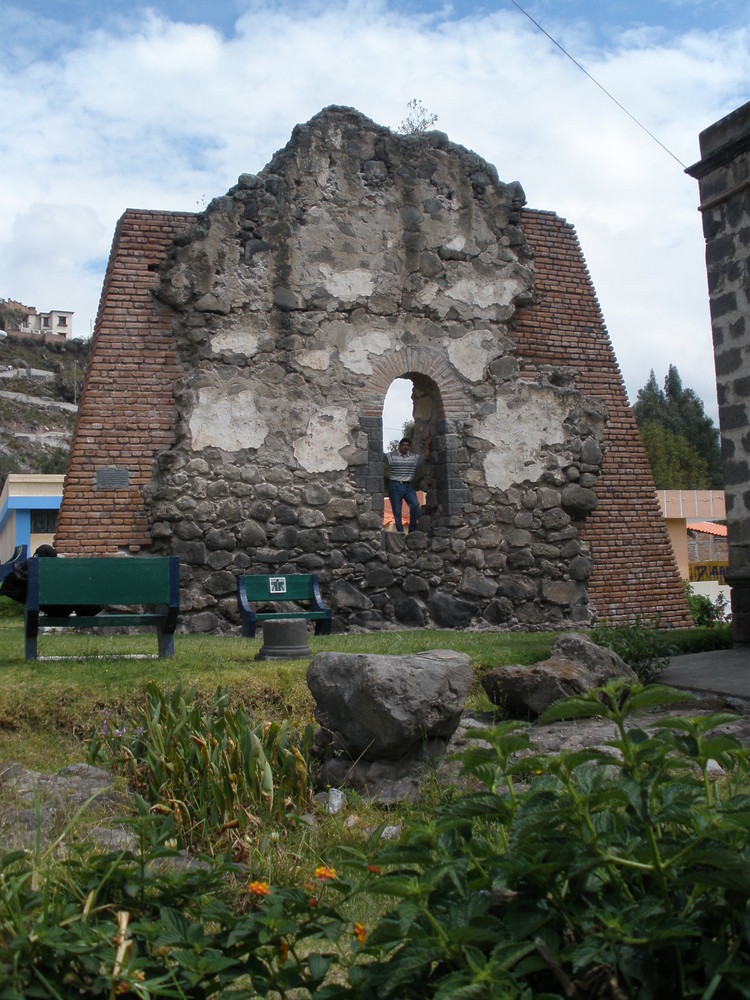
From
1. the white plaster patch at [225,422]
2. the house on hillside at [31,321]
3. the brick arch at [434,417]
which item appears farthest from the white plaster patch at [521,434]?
the house on hillside at [31,321]

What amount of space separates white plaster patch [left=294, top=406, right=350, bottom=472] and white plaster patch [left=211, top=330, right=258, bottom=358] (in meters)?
1.02

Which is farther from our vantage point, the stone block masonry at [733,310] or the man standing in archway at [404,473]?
the man standing in archway at [404,473]

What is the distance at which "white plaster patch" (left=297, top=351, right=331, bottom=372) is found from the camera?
1105 centimetres

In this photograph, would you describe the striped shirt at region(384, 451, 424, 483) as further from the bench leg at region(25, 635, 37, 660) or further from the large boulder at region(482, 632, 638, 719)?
the bench leg at region(25, 635, 37, 660)

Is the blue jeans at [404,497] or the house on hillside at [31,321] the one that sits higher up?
the house on hillside at [31,321]

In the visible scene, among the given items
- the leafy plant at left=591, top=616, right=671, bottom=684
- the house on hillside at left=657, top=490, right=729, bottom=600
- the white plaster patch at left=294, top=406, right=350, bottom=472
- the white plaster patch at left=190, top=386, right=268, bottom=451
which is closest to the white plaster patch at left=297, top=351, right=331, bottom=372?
the white plaster patch at left=294, top=406, right=350, bottom=472

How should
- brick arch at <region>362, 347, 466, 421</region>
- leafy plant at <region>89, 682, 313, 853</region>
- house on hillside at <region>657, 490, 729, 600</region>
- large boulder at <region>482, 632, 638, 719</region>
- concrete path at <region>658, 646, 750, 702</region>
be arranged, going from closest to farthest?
leafy plant at <region>89, 682, 313, 853</region> < large boulder at <region>482, 632, 638, 719</region> < concrete path at <region>658, 646, 750, 702</region> < brick arch at <region>362, 347, 466, 421</region> < house on hillside at <region>657, 490, 729, 600</region>

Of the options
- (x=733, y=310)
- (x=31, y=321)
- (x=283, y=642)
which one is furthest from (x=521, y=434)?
(x=31, y=321)

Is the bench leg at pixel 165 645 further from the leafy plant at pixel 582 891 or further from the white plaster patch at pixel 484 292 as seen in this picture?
the white plaster patch at pixel 484 292

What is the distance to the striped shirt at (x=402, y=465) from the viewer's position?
11.7m

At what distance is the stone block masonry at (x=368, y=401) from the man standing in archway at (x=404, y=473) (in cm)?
19

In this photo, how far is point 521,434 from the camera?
11.8 metres

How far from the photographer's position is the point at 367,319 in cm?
1136

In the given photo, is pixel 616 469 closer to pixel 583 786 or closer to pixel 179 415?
pixel 179 415
